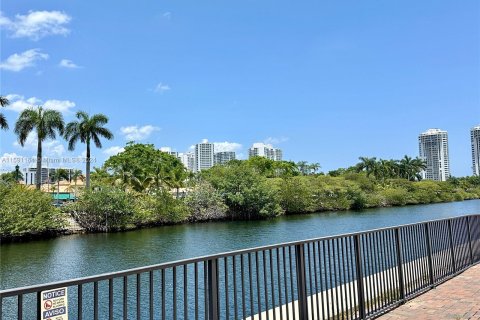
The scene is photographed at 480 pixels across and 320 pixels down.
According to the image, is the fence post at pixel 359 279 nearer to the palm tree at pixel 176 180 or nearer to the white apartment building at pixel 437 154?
the palm tree at pixel 176 180

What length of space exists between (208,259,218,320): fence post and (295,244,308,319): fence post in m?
1.13

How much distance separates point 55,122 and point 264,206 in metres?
24.6

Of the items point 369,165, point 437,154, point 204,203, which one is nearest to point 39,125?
point 204,203

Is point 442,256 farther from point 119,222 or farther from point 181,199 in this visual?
point 181,199

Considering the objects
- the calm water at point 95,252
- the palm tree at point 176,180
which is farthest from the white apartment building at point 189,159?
the calm water at point 95,252

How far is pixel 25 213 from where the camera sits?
30656 mm

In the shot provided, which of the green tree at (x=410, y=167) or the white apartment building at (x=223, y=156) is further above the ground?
the white apartment building at (x=223, y=156)

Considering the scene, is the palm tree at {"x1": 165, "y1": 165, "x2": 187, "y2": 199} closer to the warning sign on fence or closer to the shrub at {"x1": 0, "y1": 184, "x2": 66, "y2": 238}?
the shrub at {"x1": 0, "y1": 184, "x2": 66, "y2": 238}

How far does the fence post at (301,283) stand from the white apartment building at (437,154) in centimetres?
18166

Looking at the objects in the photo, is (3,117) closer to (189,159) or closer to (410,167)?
(410,167)

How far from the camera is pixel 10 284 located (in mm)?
16344

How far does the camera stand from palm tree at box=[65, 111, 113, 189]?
43656 millimetres

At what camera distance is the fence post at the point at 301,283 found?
4172 mm

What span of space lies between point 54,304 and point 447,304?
4842 mm
